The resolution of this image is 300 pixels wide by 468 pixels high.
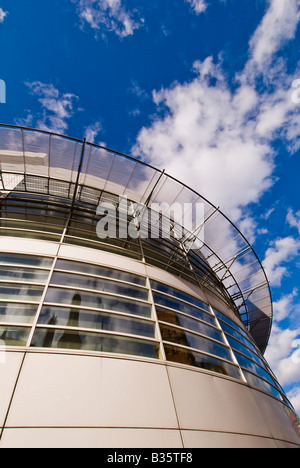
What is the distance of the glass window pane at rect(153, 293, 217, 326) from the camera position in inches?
345

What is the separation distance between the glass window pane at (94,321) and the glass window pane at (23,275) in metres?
1.38

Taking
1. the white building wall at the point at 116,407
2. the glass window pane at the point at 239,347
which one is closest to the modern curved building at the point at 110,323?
the white building wall at the point at 116,407

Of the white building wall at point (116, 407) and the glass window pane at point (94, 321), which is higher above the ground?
the glass window pane at point (94, 321)

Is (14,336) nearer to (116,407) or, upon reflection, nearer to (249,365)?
(116,407)

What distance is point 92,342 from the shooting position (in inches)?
242

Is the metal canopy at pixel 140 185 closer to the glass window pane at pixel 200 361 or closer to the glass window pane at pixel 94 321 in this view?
the glass window pane at pixel 94 321

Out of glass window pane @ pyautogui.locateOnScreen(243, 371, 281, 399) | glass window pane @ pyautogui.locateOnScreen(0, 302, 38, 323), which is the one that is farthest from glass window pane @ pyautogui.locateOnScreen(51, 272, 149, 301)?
glass window pane @ pyautogui.locateOnScreen(243, 371, 281, 399)

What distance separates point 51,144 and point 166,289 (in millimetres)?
9766

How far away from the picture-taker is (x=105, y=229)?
11812 mm

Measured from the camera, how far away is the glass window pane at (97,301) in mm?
7054

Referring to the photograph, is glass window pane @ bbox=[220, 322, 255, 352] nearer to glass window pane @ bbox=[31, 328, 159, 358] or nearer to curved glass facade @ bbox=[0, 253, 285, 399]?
curved glass facade @ bbox=[0, 253, 285, 399]

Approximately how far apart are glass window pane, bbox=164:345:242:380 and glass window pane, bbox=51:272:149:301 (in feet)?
7.06

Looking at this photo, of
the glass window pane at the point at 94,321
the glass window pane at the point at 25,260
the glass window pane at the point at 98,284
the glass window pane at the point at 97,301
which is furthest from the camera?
the glass window pane at the point at 25,260

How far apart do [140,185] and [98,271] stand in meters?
7.49
